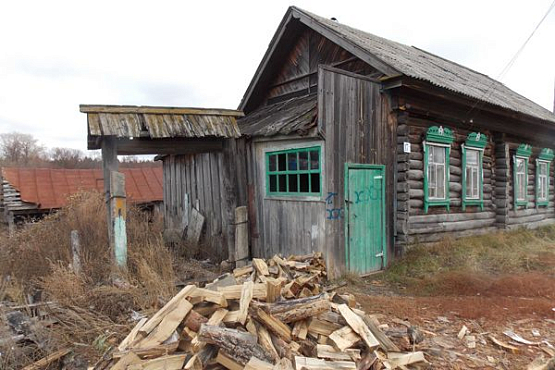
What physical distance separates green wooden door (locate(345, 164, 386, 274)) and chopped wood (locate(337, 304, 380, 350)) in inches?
113

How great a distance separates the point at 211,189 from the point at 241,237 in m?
1.93

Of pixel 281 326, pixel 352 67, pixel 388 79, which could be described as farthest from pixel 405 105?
pixel 281 326

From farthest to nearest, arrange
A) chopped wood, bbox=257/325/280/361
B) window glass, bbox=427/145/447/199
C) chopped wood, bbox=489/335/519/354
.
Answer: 1. window glass, bbox=427/145/447/199
2. chopped wood, bbox=489/335/519/354
3. chopped wood, bbox=257/325/280/361

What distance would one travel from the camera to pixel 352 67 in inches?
320

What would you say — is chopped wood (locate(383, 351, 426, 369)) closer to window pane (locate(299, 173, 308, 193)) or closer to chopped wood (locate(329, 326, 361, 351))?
chopped wood (locate(329, 326, 361, 351))

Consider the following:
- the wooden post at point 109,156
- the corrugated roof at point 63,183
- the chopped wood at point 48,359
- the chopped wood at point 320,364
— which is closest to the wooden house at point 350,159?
the wooden post at point 109,156

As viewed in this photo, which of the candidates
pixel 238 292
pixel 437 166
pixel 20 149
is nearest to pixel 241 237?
pixel 238 292

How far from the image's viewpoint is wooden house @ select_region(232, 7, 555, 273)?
639cm

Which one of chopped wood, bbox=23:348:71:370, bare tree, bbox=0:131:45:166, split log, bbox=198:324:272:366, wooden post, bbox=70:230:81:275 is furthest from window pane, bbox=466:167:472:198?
bare tree, bbox=0:131:45:166

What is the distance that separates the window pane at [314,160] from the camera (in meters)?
6.39

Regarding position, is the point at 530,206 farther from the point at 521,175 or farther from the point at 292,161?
the point at 292,161

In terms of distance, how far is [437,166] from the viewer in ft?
27.3

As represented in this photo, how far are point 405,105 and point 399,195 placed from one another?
1908 mm

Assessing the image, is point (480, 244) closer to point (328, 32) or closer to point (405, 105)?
point (405, 105)
